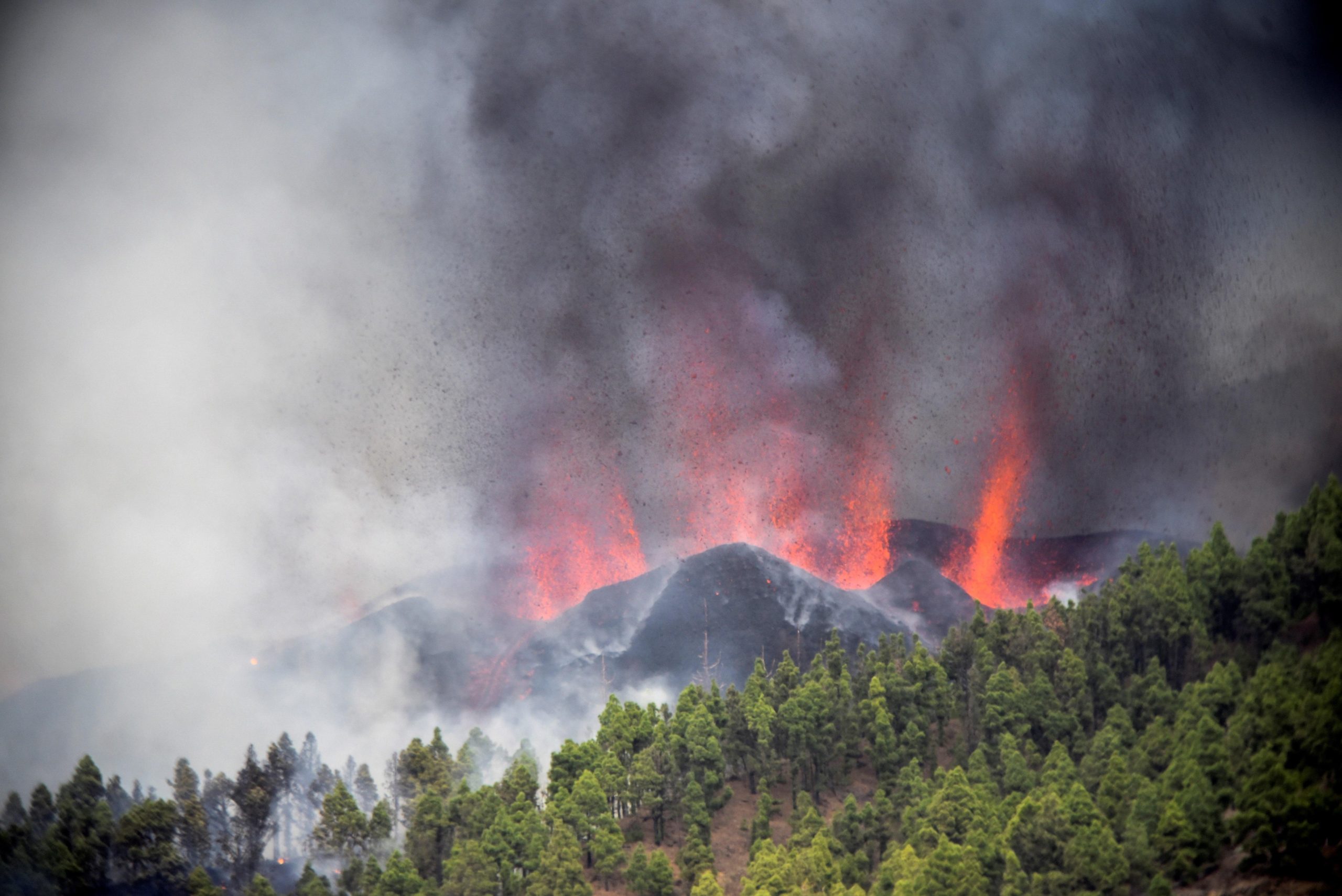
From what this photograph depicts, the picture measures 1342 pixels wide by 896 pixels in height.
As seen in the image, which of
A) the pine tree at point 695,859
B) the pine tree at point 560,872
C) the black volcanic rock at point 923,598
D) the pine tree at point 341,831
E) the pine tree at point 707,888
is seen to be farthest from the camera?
the black volcanic rock at point 923,598

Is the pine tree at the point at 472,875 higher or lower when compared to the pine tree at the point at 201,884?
lower

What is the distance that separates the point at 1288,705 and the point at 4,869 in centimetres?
8831

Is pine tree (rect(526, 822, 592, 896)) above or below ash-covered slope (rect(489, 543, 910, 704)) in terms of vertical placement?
below

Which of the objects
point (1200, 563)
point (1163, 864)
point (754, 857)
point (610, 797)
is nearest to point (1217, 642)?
point (1200, 563)

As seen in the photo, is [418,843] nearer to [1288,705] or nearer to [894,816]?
[894,816]

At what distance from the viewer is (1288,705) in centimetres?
7419

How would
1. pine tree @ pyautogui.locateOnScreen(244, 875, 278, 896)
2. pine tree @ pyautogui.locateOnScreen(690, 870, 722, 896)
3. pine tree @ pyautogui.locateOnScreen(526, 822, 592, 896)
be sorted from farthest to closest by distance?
pine tree @ pyautogui.locateOnScreen(244, 875, 278, 896) → pine tree @ pyautogui.locateOnScreen(526, 822, 592, 896) → pine tree @ pyautogui.locateOnScreen(690, 870, 722, 896)

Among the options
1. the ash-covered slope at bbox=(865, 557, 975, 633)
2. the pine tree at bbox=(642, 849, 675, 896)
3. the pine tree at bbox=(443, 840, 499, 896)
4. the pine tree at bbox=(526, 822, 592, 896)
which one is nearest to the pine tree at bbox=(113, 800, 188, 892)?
the pine tree at bbox=(443, 840, 499, 896)

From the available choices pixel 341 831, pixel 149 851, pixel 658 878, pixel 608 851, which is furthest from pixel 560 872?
pixel 149 851

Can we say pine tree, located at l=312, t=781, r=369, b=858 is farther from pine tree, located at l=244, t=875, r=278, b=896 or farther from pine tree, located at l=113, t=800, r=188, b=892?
pine tree, located at l=113, t=800, r=188, b=892

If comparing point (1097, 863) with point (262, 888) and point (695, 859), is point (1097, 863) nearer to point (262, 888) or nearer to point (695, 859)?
point (695, 859)

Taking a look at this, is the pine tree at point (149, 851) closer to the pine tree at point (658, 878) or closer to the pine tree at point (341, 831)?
the pine tree at point (341, 831)

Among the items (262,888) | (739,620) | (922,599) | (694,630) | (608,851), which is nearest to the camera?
(608,851)

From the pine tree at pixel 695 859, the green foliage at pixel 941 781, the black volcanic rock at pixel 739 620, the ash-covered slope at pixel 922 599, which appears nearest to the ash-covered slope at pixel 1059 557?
the ash-covered slope at pixel 922 599
